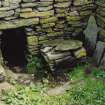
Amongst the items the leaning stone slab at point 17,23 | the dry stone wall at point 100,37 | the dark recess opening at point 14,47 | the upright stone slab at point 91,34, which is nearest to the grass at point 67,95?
the dry stone wall at point 100,37

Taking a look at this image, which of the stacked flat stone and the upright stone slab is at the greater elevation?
the stacked flat stone

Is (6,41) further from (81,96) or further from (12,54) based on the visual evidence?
(81,96)

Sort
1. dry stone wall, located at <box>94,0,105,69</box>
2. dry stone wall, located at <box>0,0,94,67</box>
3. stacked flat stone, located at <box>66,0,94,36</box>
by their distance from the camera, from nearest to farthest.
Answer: dry stone wall, located at <box>0,0,94,67</box> < dry stone wall, located at <box>94,0,105,69</box> < stacked flat stone, located at <box>66,0,94,36</box>

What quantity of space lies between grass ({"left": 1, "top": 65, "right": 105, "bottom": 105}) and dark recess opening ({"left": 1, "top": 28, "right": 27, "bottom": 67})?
1.25m

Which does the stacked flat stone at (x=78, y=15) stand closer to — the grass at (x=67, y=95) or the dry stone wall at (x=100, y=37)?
the dry stone wall at (x=100, y=37)

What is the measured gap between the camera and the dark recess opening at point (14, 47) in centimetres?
900

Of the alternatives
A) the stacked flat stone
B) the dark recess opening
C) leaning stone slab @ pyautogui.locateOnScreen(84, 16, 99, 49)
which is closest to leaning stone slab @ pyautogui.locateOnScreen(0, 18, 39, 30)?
the dark recess opening

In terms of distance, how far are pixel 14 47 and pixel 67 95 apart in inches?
98.1

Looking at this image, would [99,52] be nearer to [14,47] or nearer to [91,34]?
[91,34]

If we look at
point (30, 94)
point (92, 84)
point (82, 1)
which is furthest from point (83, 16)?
point (30, 94)

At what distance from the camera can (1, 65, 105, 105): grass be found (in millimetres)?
7363

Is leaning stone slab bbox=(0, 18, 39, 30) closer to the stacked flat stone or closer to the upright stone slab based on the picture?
the stacked flat stone

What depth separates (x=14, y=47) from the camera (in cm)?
927

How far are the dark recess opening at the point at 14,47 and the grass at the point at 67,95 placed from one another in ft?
4.10
